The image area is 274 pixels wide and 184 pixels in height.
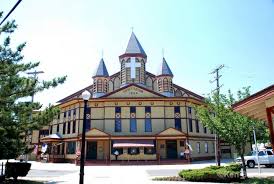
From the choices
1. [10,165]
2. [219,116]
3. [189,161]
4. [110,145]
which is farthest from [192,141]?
[10,165]

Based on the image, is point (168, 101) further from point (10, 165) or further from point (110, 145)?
point (10, 165)

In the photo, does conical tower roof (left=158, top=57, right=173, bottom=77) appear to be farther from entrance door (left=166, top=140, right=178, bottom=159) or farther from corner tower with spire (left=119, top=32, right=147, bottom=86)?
entrance door (left=166, top=140, right=178, bottom=159)

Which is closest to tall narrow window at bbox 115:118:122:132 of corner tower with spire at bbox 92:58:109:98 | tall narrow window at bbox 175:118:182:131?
corner tower with spire at bbox 92:58:109:98

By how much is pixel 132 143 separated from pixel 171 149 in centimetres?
614

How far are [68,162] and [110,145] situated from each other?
8.13 meters

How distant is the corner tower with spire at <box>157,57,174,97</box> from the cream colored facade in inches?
16.5

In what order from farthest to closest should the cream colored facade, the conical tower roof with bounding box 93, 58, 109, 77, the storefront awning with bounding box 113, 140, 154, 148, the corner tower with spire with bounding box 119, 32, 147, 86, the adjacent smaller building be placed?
the conical tower roof with bounding box 93, 58, 109, 77
the corner tower with spire with bounding box 119, 32, 147, 86
the cream colored facade
the storefront awning with bounding box 113, 140, 154, 148
the adjacent smaller building

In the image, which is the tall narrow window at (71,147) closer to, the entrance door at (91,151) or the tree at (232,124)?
the entrance door at (91,151)

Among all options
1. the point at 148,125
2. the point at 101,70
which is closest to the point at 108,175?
the point at 148,125

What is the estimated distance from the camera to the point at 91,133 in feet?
127

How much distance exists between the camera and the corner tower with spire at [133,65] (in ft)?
151

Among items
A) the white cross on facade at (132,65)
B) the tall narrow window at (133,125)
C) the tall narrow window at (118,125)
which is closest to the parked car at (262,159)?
the tall narrow window at (133,125)

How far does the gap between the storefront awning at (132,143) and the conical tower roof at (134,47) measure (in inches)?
629

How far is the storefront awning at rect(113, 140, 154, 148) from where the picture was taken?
123 feet
